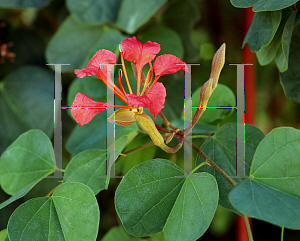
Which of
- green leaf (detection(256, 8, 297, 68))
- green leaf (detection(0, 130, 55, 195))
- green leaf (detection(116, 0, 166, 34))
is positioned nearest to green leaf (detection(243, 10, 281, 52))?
green leaf (detection(256, 8, 297, 68))

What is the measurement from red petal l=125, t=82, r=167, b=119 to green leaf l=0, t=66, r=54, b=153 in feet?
1.45

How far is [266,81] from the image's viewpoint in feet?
3.87

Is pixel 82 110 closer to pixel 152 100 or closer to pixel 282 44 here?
pixel 152 100

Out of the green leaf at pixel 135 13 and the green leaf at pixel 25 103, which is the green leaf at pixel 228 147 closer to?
the green leaf at pixel 135 13

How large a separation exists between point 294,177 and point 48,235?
300mm

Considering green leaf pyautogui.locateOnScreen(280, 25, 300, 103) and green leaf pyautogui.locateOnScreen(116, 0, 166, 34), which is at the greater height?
green leaf pyautogui.locateOnScreen(116, 0, 166, 34)

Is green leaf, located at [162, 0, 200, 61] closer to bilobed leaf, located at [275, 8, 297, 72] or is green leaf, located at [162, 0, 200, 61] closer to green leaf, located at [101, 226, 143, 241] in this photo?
bilobed leaf, located at [275, 8, 297, 72]

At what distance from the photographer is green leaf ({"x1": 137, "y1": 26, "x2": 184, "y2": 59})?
2.21 feet

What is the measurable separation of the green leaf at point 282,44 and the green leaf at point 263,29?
21mm

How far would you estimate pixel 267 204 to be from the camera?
0.31m

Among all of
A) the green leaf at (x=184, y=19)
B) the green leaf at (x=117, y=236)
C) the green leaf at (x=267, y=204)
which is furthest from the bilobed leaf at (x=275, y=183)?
the green leaf at (x=184, y=19)

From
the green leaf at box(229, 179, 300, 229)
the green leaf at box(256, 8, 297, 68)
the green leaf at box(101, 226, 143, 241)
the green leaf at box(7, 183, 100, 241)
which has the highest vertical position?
the green leaf at box(256, 8, 297, 68)

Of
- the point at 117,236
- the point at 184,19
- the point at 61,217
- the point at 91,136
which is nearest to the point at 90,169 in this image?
the point at 61,217

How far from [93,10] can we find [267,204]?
0.52 m
